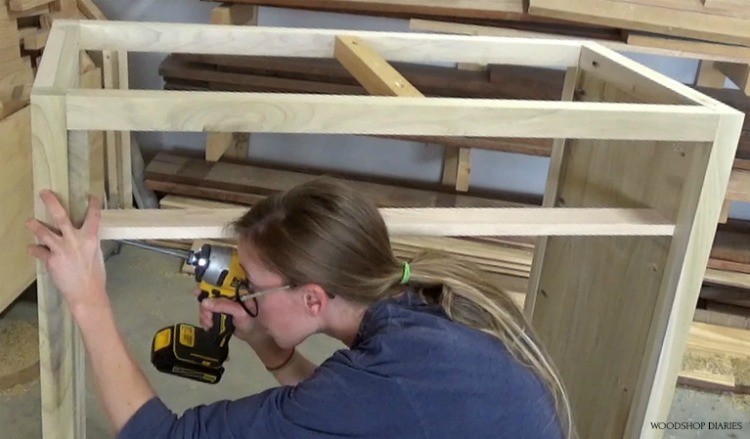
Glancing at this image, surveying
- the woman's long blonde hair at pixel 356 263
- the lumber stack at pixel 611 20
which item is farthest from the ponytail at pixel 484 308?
the lumber stack at pixel 611 20

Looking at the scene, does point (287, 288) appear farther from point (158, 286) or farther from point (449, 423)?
point (158, 286)

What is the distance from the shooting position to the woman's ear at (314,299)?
41.0 inches

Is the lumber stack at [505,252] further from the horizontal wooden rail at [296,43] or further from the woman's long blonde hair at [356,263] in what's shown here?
the woman's long blonde hair at [356,263]

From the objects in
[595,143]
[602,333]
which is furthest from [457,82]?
[602,333]

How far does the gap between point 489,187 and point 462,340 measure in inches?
68.7

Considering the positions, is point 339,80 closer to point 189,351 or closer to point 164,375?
point 164,375

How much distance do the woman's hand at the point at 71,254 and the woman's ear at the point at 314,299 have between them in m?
0.25

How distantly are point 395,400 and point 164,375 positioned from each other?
1234 millimetres

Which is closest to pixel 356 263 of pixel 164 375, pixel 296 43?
pixel 296 43

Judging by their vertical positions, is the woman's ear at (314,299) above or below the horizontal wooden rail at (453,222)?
below

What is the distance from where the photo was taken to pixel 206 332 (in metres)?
1.25

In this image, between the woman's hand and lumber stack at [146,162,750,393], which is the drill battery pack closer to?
the woman's hand

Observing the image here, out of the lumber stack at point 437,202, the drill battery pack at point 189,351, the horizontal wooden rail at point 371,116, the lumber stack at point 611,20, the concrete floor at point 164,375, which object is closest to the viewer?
the horizontal wooden rail at point 371,116

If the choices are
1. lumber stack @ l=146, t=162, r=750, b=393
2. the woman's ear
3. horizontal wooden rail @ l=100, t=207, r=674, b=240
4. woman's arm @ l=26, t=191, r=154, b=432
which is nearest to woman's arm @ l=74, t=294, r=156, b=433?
woman's arm @ l=26, t=191, r=154, b=432
